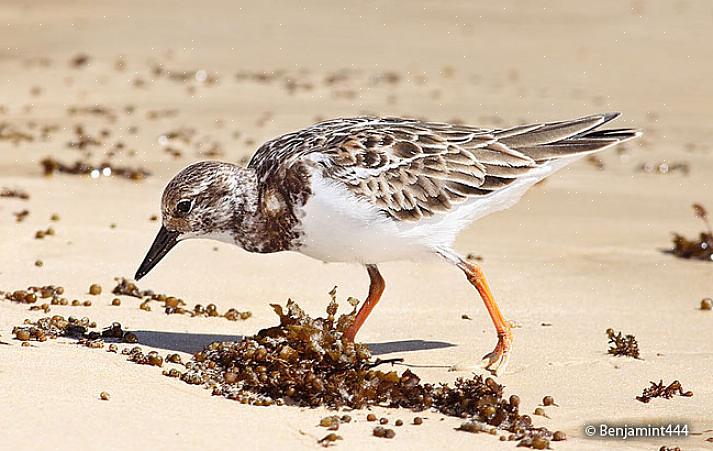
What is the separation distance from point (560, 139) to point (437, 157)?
948 mm

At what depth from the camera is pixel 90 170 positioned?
41.9ft

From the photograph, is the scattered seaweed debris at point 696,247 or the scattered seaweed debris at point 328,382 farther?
the scattered seaweed debris at point 696,247

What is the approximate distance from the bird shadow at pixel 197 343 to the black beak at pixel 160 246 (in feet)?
1.35

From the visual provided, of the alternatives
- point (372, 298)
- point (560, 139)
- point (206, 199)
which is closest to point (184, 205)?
point (206, 199)

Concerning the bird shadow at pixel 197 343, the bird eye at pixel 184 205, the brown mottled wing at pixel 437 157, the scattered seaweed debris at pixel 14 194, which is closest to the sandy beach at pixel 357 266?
the bird shadow at pixel 197 343

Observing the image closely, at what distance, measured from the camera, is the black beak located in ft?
23.3

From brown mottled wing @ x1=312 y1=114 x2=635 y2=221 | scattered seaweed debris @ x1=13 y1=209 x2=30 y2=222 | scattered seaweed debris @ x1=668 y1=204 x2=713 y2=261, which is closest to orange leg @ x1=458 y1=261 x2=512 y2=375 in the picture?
brown mottled wing @ x1=312 y1=114 x2=635 y2=221

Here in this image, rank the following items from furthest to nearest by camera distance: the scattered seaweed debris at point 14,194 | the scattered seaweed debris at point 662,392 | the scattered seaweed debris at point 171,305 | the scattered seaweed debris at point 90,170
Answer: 1. the scattered seaweed debris at point 90,170
2. the scattered seaweed debris at point 14,194
3. the scattered seaweed debris at point 171,305
4. the scattered seaweed debris at point 662,392

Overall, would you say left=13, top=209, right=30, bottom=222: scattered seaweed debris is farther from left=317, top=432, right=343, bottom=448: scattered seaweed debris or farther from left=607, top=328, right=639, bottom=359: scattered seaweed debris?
left=317, top=432, right=343, bottom=448: scattered seaweed debris

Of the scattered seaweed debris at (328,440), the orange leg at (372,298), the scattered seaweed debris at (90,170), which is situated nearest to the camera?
the scattered seaweed debris at (328,440)

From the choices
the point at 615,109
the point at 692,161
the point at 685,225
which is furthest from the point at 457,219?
the point at 615,109

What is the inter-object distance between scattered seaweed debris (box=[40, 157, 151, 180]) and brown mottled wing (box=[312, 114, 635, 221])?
5806 mm

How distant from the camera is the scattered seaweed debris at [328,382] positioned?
5.96 metres

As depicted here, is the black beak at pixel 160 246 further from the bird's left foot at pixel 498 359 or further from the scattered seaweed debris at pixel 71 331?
the bird's left foot at pixel 498 359
